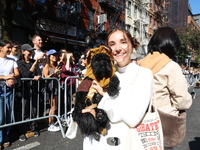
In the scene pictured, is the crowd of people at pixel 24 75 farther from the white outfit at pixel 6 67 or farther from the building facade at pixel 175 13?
the building facade at pixel 175 13

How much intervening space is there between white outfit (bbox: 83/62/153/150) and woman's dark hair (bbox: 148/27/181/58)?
0.60 m

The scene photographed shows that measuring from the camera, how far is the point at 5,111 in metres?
3.34

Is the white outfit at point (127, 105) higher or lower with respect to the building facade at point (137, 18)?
lower

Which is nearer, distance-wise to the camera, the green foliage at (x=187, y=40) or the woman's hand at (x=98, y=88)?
the woman's hand at (x=98, y=88)

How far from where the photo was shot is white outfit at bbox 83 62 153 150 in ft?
4.16

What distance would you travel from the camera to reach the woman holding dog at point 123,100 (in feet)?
4.19

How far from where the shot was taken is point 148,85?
1.33 m

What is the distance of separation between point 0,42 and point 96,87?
301 cm

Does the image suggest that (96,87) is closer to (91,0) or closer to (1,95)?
(1,95)

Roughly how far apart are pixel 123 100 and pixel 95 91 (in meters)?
0.35

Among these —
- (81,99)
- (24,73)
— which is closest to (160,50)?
(81,99)

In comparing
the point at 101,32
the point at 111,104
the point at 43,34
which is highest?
the point at 101,32

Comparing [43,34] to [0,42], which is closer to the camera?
[0,42]

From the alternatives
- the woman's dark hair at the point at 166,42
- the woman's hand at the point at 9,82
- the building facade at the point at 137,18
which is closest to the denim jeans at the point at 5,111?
the woman's hand at the point at 9,82
